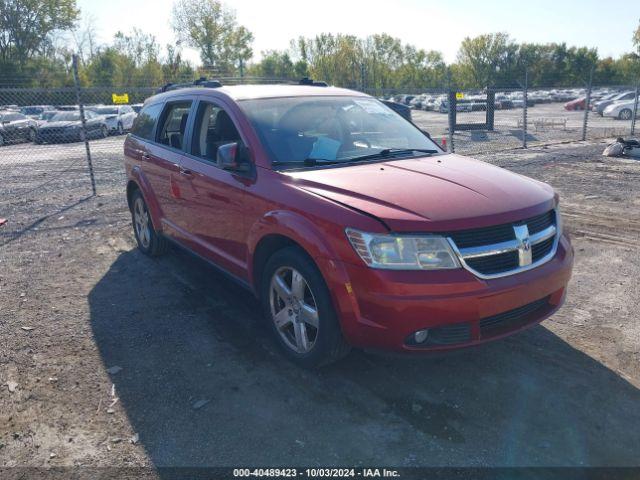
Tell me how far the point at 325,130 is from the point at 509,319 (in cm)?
204

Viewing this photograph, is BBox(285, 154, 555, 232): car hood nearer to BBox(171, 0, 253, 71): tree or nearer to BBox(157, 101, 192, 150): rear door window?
BBox(157, 101, 192, 150): rear door window

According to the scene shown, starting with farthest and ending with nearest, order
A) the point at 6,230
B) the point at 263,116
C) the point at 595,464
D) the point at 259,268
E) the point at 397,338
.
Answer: the point at 6,230
the point at 263,116
the point at 259,268
the point at 397,338
the point at 595,464

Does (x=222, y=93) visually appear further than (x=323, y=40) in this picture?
No

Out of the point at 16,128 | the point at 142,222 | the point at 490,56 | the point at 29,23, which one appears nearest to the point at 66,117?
the point at 16,128

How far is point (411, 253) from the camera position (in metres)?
2.98

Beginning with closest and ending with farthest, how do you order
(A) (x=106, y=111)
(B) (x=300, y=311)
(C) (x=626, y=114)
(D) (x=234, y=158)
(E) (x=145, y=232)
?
(B) (x=300, y=311) → (D) (x=234, y=158) → (E) (x=145, y=232) → (A) (x=106, y=111) → (C) (x=626, y=114)

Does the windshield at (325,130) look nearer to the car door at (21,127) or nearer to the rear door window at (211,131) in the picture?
the rear door window at (211,131)

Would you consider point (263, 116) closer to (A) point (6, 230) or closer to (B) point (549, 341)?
(B) point (549, 341)

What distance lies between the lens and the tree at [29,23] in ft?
179

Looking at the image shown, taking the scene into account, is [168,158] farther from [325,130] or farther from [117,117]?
[117,117]

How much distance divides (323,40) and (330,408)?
82.1 m

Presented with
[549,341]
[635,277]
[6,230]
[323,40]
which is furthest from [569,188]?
[323,40]

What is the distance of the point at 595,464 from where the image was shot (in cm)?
268

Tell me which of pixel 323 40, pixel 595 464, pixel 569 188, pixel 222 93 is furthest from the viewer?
pixel 323 40
